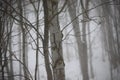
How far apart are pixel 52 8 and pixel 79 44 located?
5.43 m

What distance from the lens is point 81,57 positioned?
8.01 m

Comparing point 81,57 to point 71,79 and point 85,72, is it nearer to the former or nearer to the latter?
point 85,72

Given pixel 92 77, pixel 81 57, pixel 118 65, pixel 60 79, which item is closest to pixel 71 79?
pixel 92 77

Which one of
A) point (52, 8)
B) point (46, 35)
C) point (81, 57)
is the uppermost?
point (52, 8)

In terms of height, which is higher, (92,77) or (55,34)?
(55,34)

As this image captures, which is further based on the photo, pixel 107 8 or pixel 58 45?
pixel 107 8

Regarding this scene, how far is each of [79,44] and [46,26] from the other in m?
5.78

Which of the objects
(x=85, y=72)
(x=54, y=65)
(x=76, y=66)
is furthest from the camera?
(x=76, y=66)

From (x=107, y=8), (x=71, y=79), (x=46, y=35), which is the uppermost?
(x=107, y=8)

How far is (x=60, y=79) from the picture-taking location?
8.21ft

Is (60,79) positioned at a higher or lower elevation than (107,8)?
lower

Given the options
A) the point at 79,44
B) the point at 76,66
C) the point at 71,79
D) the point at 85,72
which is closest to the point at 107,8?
the point at 79,44

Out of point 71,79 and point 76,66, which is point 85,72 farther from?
point 76,66

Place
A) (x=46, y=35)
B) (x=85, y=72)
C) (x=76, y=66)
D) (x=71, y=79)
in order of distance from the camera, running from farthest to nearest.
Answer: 1. (x=76, y=66)
2. (x=71, y=79)
3. (x=85, y=72)
4. (x=46, y=35)
